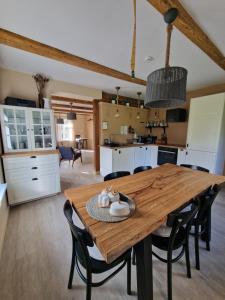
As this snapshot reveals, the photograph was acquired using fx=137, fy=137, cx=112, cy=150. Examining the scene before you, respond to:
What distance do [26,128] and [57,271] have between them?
2.43 meters

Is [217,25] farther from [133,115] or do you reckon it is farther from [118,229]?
[133,115]

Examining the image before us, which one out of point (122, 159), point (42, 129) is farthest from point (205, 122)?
point (42, 129)

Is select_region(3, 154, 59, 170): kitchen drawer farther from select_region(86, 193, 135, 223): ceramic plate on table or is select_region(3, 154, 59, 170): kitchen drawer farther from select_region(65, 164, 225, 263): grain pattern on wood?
select_region(86, 193, 135, 223): ceramic plate on table

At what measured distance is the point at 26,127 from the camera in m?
2.73

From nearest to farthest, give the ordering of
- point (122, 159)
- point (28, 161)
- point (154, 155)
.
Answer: point (28, 161), point (122, 159), point (154, 155)

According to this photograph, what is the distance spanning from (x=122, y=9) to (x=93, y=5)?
11.0 inches

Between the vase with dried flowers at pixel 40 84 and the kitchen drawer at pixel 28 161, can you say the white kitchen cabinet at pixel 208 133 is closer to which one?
the kitchen drawer at pixel 28 161

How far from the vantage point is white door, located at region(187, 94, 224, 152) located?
118 inches

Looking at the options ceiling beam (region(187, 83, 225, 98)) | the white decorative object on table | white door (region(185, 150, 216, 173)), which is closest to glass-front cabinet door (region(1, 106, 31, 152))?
the white decorative object on table

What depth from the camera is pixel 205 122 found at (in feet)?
10.5

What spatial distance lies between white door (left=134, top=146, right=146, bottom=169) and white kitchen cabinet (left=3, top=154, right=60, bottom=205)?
7.68ft

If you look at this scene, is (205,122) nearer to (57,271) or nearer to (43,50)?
(43,50)

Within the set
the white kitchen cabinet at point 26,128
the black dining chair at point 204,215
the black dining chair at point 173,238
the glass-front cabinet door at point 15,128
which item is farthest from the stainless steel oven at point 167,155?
the glass-front cabinet door at point 15,128

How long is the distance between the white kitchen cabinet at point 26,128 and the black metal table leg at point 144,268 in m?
2.76
